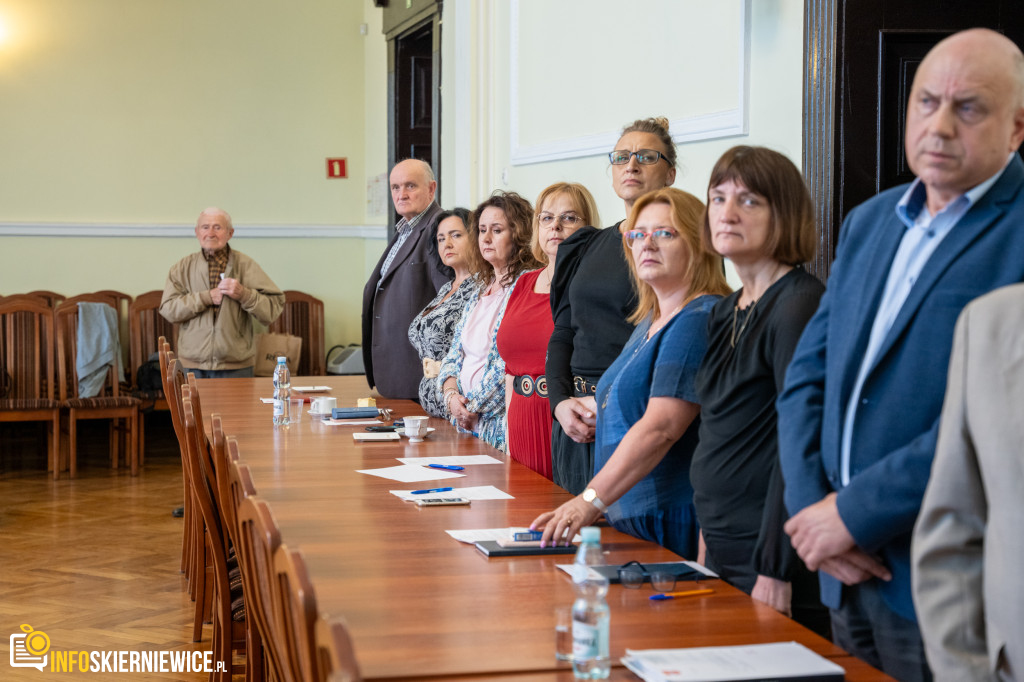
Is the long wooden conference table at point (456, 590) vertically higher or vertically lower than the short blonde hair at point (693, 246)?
lower

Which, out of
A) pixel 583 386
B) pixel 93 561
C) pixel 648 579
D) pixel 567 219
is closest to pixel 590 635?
pixel 648 579

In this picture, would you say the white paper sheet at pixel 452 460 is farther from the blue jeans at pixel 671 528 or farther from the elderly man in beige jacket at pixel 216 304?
the elderly man in beige jacket at pixel 216 304

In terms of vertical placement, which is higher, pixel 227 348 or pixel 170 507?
pixel 227 348

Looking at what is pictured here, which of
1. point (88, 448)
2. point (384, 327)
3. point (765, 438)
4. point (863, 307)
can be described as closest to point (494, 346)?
point (384, 327)

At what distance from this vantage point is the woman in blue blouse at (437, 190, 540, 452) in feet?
12.5

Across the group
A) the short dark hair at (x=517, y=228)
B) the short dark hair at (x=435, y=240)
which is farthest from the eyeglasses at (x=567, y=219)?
the short dark hair at (x=435, y=240)

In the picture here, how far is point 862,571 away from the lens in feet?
5.76

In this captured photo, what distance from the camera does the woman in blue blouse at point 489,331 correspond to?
150 inches

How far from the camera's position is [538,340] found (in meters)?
3.47

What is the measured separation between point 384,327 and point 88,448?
4111 mm

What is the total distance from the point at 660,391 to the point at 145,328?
6340mm

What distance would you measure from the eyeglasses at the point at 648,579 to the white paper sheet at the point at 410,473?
1082 mm

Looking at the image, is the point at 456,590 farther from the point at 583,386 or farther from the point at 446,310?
the point at 446,310

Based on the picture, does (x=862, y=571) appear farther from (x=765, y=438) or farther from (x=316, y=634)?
(x=316, y=634)
